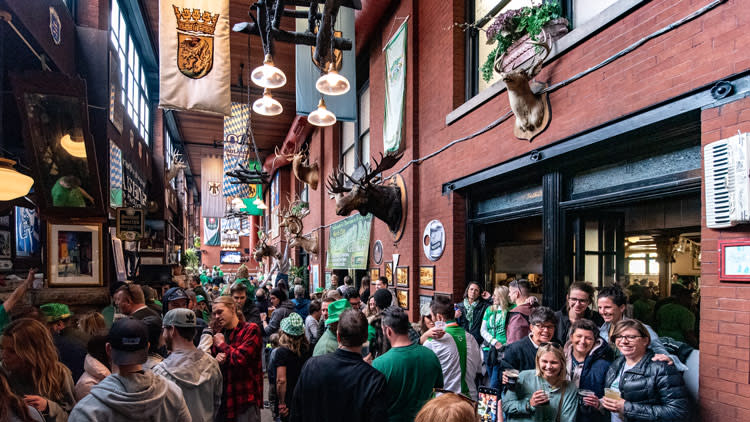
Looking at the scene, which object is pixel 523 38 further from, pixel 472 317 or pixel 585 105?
pixel 472 317

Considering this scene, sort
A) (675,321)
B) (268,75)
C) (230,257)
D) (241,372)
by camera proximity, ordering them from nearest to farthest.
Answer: (241,372), (675,321), (268,75), (230,257)

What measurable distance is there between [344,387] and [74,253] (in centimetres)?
627

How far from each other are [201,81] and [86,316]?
505cm

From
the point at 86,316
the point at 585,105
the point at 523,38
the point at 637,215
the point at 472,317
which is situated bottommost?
the point at 472,317

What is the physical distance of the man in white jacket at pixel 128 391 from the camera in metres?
2.13

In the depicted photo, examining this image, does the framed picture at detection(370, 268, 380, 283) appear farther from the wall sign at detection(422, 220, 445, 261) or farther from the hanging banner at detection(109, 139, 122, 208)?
the hanging banner at detection(109, 139, 122, 208)

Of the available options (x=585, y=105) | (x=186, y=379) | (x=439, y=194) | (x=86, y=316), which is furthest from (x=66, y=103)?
(x=585, y=105)

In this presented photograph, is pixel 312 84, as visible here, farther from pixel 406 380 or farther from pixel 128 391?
pixel 128 391

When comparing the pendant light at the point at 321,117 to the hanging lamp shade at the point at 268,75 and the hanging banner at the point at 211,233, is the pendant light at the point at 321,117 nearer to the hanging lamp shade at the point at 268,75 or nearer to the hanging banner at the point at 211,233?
the hanging lamp shade at the point at 268,75

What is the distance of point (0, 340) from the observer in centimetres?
267

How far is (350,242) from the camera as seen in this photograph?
37.5 feet

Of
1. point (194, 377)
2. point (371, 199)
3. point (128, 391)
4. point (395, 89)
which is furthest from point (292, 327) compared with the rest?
point (395, 89)

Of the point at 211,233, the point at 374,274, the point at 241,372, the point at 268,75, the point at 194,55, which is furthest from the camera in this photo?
the point at 211,233

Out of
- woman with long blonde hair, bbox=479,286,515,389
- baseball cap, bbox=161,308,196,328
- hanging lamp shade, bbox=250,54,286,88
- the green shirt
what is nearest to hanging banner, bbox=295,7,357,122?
hanging lamp shade, bbox=250,54,286,88
